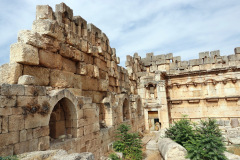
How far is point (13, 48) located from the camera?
15.3 ft

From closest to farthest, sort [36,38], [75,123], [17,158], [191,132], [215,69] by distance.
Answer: [17,158], [36,38], [75,123], [191,132], [215,69]

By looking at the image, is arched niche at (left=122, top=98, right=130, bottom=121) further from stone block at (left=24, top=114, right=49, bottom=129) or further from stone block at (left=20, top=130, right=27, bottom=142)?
stone block at (left=20, top=130, right=27, bottom=142)

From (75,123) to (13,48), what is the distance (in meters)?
2.78

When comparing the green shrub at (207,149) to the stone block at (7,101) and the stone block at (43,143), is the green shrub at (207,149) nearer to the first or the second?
the stone block at (43,143)

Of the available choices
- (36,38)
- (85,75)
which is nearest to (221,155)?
(85,75)

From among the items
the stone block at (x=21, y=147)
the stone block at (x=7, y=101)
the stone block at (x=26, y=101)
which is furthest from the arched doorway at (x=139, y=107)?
the stone block at (x=7, y=101)

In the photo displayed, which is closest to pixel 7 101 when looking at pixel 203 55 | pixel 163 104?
pixel 163 104

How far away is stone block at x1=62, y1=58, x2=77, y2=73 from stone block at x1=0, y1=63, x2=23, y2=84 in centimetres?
179

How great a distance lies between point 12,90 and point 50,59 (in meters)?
2.01

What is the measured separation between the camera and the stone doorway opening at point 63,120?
5.50 meters

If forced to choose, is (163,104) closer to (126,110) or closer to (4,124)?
(126,110)

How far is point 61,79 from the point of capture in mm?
5902

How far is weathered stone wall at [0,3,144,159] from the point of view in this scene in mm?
3832

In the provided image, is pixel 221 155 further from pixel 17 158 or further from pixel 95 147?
pixel 17 158
